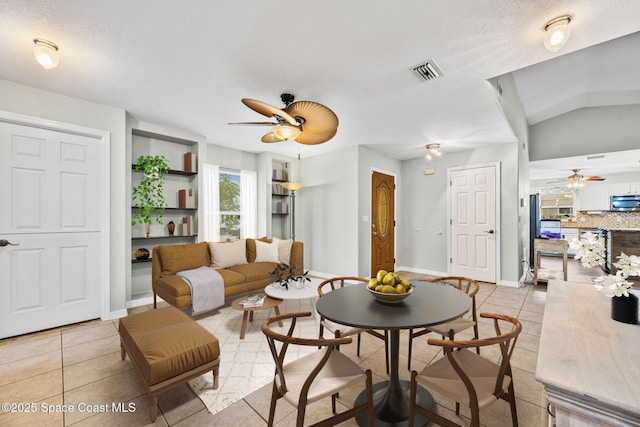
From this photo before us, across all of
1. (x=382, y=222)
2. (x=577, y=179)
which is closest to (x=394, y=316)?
(x=382, y=222)

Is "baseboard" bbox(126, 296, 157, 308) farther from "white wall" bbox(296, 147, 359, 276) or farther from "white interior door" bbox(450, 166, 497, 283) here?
"white interior door" bbox(450, 166, 497, 283)

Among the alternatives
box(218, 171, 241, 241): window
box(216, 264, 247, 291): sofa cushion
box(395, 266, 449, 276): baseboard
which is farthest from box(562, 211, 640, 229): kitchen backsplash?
box(218, 171, 241, 241): window

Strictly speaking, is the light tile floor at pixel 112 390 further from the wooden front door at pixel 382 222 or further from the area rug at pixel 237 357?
the wooden front door at pixel 382 222

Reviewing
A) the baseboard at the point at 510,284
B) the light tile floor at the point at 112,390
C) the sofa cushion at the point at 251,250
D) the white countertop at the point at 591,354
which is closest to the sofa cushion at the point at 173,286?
the light tile floor at the point at 112,390

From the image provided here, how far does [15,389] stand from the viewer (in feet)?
6.40

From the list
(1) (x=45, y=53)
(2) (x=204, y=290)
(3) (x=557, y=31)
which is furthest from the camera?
(2) (x=204, y=290)

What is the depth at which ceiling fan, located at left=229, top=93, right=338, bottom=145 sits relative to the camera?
7.39ft

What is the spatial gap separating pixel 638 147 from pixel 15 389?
8833 mm

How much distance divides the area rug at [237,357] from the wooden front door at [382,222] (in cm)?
226

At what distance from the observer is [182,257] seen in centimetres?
366

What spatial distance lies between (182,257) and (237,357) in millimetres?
1867

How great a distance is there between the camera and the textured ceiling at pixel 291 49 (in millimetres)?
1736

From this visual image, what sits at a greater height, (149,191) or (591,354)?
(149,191)

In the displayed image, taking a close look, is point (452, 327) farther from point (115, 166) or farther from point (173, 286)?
point (115, 166)
